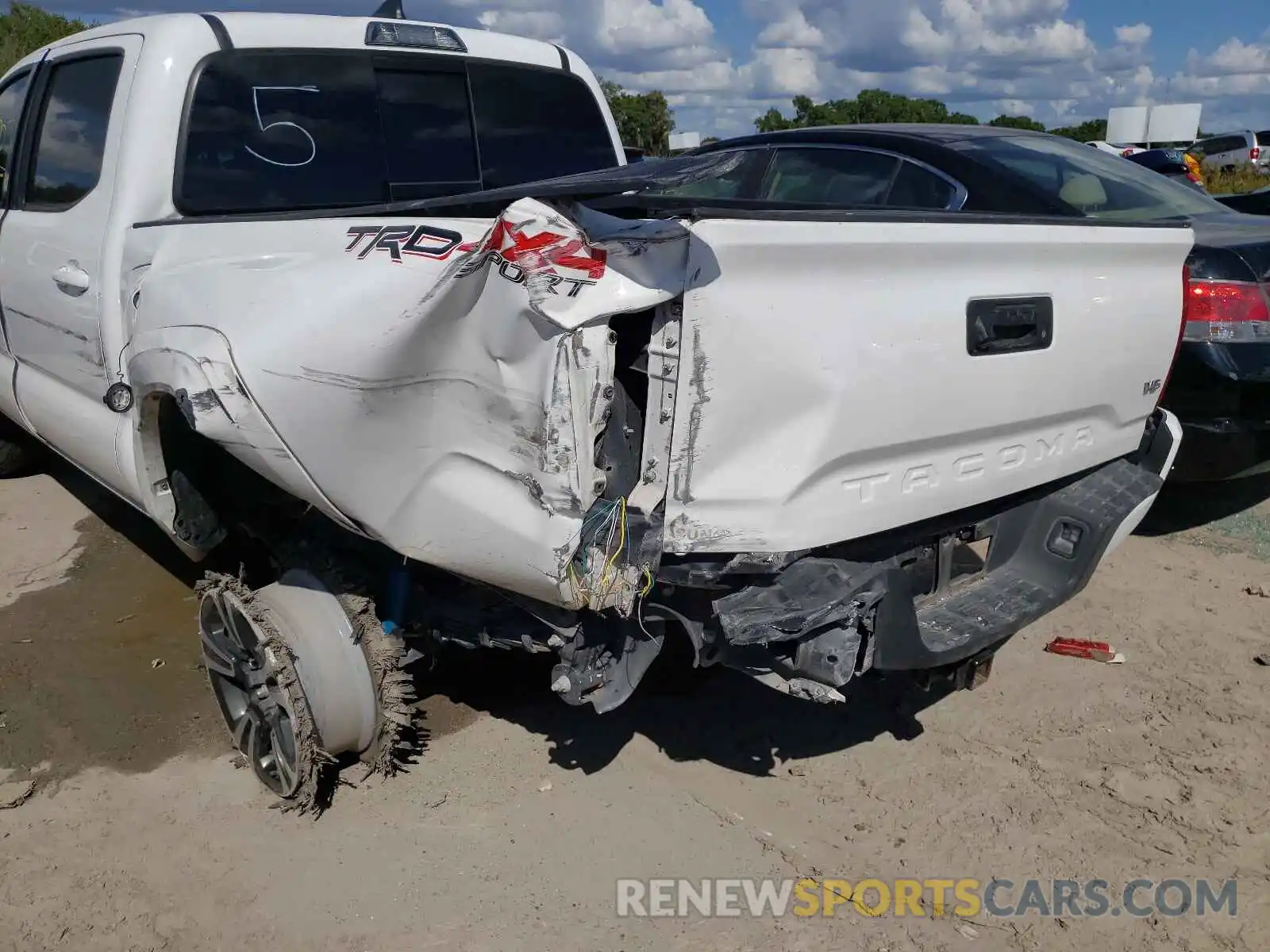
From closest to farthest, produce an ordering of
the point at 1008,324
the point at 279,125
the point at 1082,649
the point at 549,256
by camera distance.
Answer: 1. the point at 549,256
2. the point at 1008,324
3. the point at 279,125
4. the point at 1082,649

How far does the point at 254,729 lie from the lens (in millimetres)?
3150

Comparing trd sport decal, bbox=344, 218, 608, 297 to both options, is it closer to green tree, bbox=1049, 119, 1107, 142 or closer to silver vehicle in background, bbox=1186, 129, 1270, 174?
silver vehicle in background, bbox=1186, 129, 1270, 174

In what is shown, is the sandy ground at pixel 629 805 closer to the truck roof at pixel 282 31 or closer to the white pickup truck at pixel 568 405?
the white pickup truck at pixel 568 405

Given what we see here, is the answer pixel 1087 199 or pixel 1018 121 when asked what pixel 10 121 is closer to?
pixel 1087 199

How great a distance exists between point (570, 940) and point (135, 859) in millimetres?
1243

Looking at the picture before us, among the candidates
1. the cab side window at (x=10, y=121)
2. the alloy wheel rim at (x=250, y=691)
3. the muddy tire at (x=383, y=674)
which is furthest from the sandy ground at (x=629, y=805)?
the cab side window at (x=10, y=121)

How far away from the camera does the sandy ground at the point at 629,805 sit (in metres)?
2.63

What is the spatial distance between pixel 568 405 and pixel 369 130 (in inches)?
94.8

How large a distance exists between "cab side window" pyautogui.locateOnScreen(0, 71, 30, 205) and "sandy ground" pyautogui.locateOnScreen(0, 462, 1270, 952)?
72.3 inches

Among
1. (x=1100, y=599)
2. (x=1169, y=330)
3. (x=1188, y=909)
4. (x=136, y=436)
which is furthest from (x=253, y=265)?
(x=1100, y=599)

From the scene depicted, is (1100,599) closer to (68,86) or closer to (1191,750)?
(1191,750)

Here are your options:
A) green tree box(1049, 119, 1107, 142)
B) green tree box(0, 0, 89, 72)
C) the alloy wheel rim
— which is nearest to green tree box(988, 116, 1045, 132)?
green tree box(1049, 119, 1107, 142)

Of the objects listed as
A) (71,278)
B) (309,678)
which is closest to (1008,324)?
(309,678)

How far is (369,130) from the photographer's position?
402 cm
